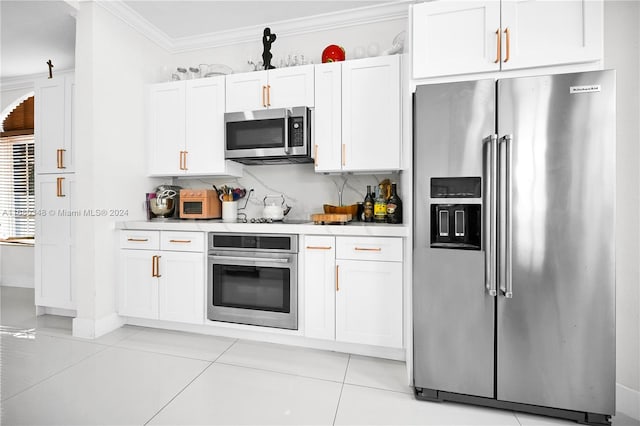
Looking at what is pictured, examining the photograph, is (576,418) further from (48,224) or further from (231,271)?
(48,224)

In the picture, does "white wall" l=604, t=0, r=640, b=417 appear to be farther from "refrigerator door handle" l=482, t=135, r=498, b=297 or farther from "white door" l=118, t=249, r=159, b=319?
"white door" l=118, t=249, r=159, b=319

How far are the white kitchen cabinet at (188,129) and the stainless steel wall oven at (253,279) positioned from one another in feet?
2.61

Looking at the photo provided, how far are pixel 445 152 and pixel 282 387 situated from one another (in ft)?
5.38

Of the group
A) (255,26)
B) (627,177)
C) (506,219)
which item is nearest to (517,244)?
(506,219)

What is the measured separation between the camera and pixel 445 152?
5.66 feet

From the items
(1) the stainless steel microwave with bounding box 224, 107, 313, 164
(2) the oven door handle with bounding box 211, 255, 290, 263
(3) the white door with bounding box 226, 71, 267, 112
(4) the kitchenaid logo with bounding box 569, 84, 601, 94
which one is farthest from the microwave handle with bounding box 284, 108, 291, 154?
(4) the kitchenaid logo with bounding box 569, 84, 601, 94

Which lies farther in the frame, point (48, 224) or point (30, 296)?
point (30, 296)

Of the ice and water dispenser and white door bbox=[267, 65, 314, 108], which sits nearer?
the ice and water dispenser

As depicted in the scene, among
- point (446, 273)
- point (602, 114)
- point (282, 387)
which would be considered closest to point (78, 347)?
point (282, 387)

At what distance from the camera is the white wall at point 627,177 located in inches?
66.8

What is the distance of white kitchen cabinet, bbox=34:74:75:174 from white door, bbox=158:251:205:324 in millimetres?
1412

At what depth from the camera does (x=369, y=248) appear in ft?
7.10

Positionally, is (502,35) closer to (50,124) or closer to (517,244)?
(517,244)

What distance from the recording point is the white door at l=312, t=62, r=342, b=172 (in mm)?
2549
